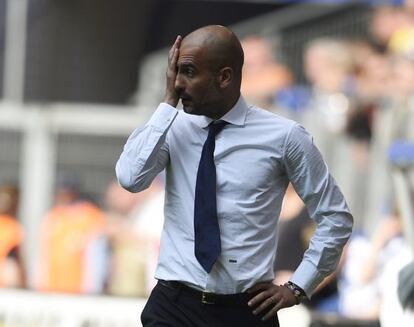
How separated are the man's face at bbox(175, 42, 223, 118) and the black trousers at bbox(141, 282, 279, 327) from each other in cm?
67

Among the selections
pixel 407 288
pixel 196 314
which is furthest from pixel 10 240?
pixel 196 314

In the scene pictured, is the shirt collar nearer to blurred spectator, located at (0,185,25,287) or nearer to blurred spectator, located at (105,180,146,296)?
blurred spectator, located at (105,180,146,296)

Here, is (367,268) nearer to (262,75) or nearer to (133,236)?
(133,236)

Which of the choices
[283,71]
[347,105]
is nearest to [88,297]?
[347,105]

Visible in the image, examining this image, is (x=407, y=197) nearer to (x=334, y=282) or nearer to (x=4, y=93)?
(x=334, y=282)

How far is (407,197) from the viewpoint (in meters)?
8.30

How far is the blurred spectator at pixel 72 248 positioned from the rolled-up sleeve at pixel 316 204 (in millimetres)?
7095

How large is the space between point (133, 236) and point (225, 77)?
24.2 ft

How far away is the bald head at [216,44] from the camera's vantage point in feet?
14.3

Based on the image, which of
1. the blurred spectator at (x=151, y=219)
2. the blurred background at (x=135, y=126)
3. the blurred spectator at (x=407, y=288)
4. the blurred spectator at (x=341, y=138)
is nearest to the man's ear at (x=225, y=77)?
the blurred spectator at (x=407, y=288)

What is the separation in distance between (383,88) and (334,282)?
189 inches

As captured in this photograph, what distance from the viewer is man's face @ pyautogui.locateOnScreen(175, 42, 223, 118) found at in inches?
172

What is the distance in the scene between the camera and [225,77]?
4.43 m

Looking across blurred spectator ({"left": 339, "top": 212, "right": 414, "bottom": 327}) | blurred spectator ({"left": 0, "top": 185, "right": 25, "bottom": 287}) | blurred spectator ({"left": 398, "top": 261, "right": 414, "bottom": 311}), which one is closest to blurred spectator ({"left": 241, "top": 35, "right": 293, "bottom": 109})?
blurred spectator ({"left": 0, "top": 185, "right": 25, "bottom": 287})
